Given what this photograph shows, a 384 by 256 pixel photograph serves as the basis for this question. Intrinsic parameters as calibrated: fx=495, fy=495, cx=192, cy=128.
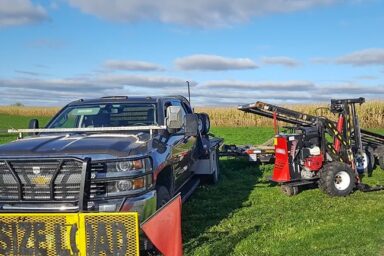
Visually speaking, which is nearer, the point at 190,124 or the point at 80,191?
the point at 80,191

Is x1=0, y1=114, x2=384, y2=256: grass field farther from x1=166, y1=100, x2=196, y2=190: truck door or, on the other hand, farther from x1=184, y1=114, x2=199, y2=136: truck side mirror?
x1=184, y1=114, x2=199, y2=136: truck side mirror

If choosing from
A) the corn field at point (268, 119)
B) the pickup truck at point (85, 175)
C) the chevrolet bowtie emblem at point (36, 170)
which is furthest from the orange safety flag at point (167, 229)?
the corn field at point (268, 119)

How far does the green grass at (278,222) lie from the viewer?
591cm

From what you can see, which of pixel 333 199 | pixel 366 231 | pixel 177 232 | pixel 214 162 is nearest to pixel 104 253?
pixel 177 232

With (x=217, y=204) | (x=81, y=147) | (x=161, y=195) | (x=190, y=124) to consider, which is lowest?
(x=217, y=204)

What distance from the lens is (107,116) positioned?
745 cm

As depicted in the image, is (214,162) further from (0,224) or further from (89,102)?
(0,224)

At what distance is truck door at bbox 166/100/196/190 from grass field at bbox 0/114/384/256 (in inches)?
26.2

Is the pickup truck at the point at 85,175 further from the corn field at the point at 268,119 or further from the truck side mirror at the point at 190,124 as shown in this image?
the corn field at the point at 268,119

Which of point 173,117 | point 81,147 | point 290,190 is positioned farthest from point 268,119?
point 81,147

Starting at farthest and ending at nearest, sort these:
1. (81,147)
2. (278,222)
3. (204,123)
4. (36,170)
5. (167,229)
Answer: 1. (204,123)
2. (278,222)
3. (81,147)
4. (36,170)
5. (167,229)

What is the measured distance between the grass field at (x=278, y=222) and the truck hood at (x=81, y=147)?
1.44 metres

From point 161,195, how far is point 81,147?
121cm

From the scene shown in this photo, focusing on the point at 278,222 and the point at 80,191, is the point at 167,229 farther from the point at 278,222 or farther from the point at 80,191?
the point at 278,222
